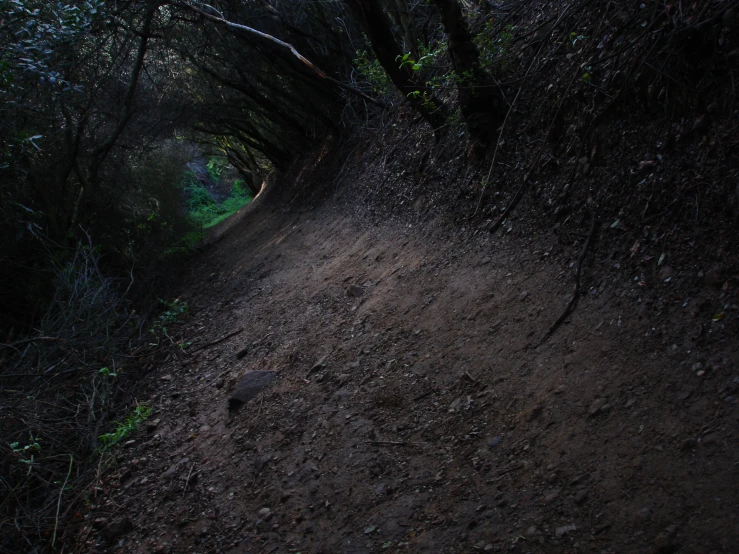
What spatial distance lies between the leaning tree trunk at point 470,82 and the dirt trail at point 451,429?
1244mm

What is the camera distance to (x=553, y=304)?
3719 millimetres

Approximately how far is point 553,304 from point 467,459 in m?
1.26

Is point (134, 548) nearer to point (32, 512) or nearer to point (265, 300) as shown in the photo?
point (32, 512)

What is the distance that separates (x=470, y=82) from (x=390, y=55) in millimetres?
1276

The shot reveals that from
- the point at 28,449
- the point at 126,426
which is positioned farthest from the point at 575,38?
the point at 28,449

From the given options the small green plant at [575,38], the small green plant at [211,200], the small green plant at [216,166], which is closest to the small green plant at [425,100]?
the small green plant at [575,38]

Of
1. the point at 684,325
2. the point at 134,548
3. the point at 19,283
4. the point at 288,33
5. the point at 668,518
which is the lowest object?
the point at 668,518

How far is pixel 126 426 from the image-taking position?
203 inches

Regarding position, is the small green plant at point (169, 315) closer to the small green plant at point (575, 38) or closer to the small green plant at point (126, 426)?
the small green plant at point (126, 426)

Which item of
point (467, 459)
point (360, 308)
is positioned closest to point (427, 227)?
point (360, 308)

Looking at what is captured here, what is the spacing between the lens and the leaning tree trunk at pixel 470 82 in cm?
511

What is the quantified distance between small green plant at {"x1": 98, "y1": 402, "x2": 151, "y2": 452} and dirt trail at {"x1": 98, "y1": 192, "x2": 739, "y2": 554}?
172 mm

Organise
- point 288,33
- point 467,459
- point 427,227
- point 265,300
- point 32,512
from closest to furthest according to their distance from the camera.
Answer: point 467,459
point 32,512
point 427,227
point 265,300
point 288,33

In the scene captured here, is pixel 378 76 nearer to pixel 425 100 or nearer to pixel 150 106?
pixel 425 100
